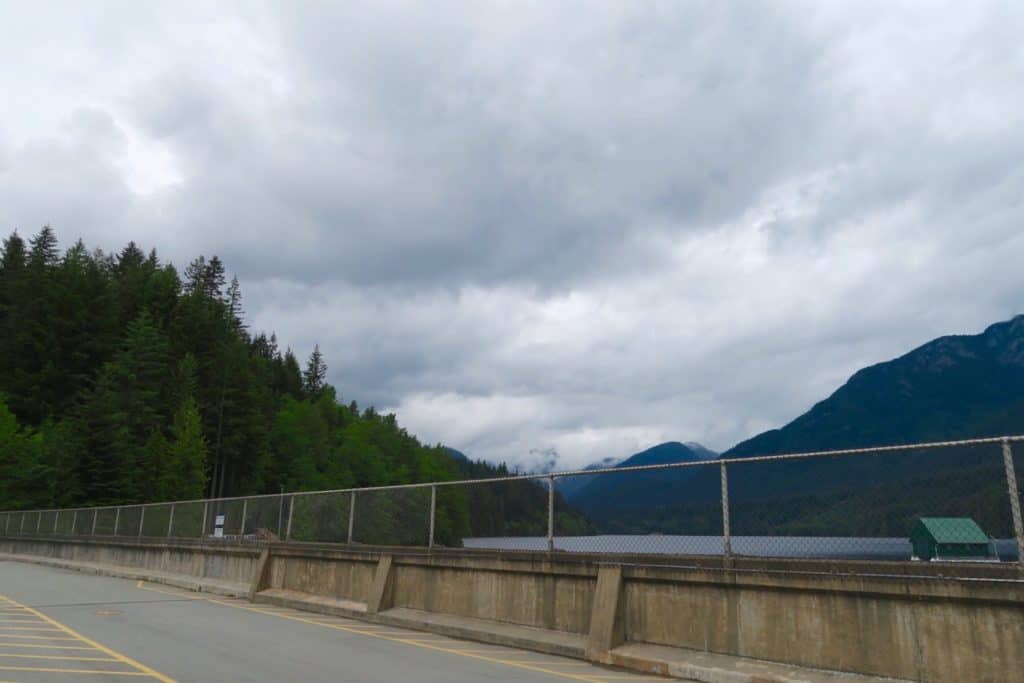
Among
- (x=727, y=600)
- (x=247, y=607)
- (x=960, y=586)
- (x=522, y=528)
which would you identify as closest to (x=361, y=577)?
(x=247, y=607)

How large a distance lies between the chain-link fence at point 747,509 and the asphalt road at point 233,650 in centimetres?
190

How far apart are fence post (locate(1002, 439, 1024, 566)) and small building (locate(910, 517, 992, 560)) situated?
0.85ft

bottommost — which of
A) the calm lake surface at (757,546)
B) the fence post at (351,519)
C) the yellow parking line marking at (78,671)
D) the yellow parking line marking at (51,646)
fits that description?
the yellow parking line marking at (51,646)

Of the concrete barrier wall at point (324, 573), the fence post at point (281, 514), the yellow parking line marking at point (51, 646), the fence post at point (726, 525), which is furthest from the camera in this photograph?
the fence post at point (281, 514)

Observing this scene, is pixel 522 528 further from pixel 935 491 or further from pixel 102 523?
pixel 102 523

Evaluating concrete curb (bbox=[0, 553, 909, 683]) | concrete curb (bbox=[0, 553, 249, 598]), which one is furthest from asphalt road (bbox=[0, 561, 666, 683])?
concrete curb (bbox=[0, 553, 249, 598])

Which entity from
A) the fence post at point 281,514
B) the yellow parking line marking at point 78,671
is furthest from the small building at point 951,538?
the fence post at point 281,514

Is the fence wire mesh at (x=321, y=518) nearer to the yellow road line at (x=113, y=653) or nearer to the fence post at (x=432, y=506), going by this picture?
the fence post at (x=432, y=506)

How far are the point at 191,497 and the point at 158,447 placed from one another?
5.73 meters

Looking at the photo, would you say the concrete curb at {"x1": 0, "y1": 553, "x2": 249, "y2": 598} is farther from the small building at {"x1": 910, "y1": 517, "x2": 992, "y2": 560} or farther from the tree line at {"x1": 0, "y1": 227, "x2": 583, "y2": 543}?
the tree line at {"x1": 0, "y1": 227, "x2": 583, "y2": 543}

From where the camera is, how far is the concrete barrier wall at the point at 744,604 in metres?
7.57

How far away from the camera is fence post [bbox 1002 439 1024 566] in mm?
7434

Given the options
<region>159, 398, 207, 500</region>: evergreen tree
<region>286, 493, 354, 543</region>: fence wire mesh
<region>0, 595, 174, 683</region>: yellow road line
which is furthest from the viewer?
<region>159, 398, 207, 500</region>: evergreen tree

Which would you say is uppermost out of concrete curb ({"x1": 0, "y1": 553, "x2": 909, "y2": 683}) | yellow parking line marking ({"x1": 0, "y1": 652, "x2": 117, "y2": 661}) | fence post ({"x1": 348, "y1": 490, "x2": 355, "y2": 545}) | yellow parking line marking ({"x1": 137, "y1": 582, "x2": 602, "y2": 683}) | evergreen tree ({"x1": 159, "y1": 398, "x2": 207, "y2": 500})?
evergreen tree ({"x1": 159, "y1": 398, "x2": 207, "y2": 500})
